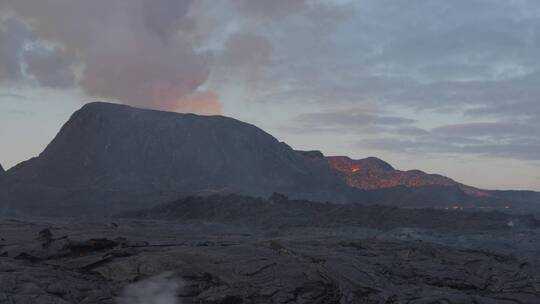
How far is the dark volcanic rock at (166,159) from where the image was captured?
11956cm

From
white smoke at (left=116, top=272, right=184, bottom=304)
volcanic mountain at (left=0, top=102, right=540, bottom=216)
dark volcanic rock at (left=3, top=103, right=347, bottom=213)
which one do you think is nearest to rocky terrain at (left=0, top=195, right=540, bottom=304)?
white smoke at (left=116, top=272, right=184, bottom=304)

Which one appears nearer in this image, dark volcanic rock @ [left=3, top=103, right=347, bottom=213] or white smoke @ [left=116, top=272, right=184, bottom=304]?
white smoke @ [left=116, top=272, right=184, bottom=304]

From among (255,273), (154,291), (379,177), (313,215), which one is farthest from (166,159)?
(154,291)

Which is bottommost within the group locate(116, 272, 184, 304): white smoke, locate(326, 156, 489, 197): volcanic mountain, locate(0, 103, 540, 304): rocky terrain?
locate(116, 272, 184, 304): white smoke

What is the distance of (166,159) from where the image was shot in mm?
134875

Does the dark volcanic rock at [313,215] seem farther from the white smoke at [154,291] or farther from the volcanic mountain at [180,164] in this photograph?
the white smoke at [154,291]

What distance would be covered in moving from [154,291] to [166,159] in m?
114

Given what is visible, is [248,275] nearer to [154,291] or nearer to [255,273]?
[255,273]

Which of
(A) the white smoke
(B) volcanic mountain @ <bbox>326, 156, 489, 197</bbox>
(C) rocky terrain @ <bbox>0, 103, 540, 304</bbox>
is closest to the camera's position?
(A) the white smoke

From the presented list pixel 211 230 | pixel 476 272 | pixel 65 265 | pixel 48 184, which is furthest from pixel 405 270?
pixel 48 184

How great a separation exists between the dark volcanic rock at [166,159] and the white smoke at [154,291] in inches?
3233

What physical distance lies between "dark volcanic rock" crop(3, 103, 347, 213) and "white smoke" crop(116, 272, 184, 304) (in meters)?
82.1

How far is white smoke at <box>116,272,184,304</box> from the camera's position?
21.2 m

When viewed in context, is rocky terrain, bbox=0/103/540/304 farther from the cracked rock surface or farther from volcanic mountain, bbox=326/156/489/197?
volcanic mountain, bbox=326/156/489/197
